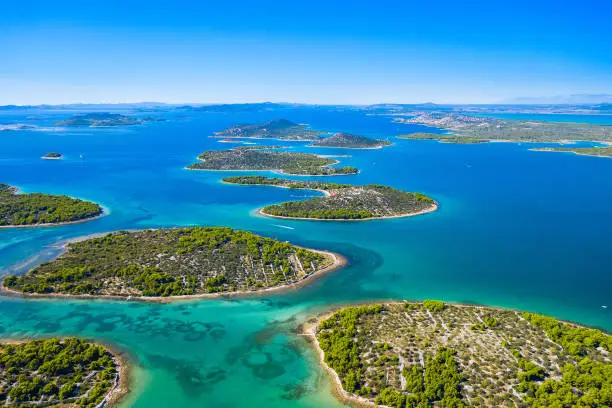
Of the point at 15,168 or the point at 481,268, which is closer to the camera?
the point at 481,268

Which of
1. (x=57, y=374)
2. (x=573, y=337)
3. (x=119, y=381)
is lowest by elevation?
(x=119, y=381)

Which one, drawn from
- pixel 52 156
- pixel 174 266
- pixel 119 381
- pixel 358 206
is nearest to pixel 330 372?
pixel 119 381

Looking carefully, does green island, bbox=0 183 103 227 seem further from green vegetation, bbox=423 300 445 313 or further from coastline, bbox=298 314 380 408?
green vegetation, bbox=423 300 445 313

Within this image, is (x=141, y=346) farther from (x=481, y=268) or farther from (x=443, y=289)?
(x=481, y=268)

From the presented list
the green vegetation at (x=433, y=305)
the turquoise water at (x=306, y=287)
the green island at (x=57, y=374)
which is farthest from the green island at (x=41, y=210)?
the green vegetation at (x=433, y=305)

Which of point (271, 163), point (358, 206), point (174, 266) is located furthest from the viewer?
point (271, 163)

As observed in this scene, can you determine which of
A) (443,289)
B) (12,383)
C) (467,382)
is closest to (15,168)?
(12,383)

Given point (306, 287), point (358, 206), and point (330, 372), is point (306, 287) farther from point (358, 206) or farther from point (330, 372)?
point (358, 206)
